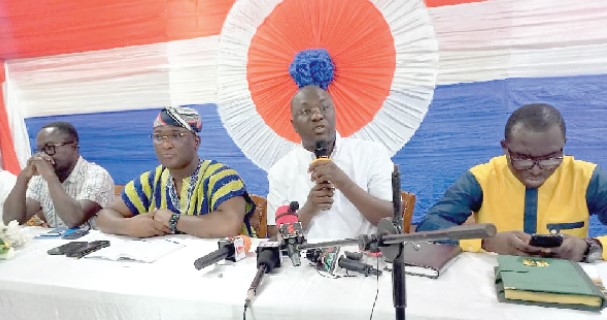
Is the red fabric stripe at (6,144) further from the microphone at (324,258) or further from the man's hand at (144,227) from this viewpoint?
the microphone at (324,258)

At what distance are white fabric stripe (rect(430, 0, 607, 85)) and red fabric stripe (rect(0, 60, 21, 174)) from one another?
354cm

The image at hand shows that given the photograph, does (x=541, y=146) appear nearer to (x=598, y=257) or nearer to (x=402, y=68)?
(x=598, y=257)

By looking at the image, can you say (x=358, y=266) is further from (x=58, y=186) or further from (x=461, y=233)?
(x=58, y=186)

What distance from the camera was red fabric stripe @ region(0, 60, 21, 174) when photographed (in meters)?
3.82

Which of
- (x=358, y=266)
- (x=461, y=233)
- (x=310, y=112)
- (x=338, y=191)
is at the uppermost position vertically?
(x=310, y=112)

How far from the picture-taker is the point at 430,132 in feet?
8.97

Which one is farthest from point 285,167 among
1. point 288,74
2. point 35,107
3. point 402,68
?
point 35,107

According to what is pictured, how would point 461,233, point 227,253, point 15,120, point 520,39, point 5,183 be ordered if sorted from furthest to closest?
point 15,120, point 5,183, point 520,39, point 227,253, point 461,233

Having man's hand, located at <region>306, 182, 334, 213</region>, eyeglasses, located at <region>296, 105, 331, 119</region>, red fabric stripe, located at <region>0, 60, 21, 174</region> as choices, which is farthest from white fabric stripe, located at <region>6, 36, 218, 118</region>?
man's hand, located at <region>306, 182, 334, 213</region>

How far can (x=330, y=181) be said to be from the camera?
2080 millimetres

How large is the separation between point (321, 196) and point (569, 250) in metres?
0.99

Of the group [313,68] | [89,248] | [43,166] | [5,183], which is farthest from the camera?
[5,183]

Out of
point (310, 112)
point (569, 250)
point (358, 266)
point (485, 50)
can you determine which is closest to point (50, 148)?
point (310, 112)

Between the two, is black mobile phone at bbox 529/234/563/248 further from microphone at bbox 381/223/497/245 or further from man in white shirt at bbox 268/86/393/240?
microphone at bbox 381/223/497/245
